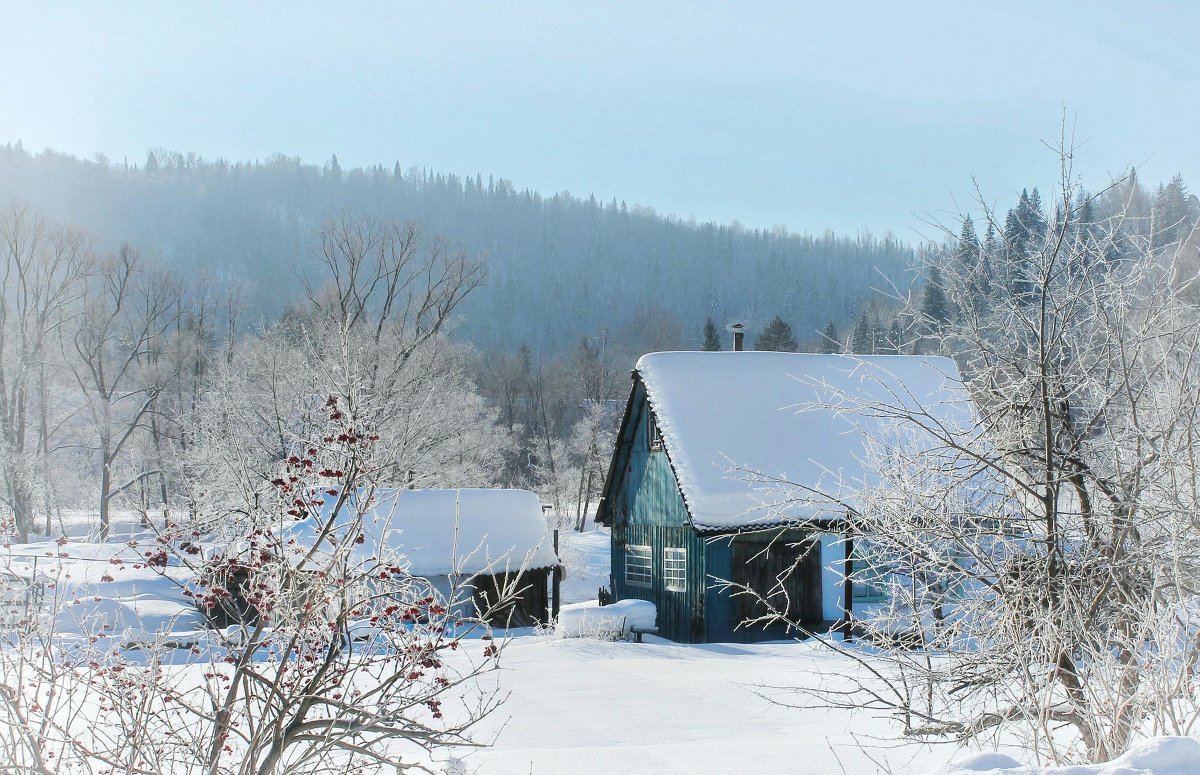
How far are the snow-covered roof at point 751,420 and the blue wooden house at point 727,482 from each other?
3 centimetres

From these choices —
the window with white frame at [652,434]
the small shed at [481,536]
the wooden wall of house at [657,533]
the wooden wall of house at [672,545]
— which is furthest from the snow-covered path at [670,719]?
the window with white frame at [652,434]

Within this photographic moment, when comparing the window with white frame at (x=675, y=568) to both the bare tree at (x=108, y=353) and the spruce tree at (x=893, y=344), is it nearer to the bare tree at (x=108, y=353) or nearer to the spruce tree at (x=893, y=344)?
the spruce tree at (x=893, y=344)

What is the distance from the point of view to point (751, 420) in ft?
66.1

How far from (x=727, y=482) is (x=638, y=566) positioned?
3945 mm

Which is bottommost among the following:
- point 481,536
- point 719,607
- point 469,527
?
point 719,607

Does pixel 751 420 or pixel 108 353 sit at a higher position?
pixel 108 353

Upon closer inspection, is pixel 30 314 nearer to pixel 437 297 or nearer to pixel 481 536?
pixel 437 297

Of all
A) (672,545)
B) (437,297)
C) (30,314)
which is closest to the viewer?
(672,545)

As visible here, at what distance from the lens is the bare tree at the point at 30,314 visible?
40.9 meters

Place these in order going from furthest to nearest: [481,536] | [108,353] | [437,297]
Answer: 1. [108,353]
2. [437,297]
3. [481,536]

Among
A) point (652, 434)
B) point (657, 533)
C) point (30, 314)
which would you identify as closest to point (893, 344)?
point (657, 533)

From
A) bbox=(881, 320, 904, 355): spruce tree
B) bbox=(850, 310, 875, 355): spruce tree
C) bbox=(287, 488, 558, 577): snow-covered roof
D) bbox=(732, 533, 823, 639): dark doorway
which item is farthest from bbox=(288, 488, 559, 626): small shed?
bbox=(850, 310, 875, 355): spruce tree

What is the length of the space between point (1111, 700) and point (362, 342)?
33.0 metres

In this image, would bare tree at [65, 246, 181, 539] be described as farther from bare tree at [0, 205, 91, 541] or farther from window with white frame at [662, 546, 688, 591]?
window with white frame at [662, 546, 688, 591]
